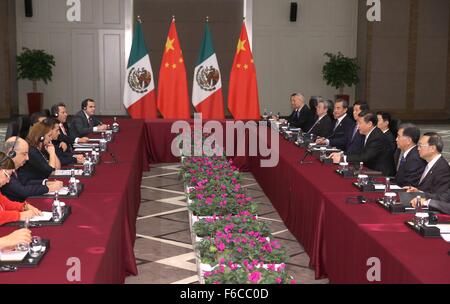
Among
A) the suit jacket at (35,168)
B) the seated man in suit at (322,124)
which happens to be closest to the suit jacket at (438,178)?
the suit jacket at (35,168)

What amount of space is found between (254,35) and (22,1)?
5310 mm

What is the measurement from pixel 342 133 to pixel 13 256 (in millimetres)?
5205

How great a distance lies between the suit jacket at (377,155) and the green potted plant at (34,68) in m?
9.34

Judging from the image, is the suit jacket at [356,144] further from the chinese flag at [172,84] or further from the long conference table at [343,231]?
the chinese flag at [172,84]

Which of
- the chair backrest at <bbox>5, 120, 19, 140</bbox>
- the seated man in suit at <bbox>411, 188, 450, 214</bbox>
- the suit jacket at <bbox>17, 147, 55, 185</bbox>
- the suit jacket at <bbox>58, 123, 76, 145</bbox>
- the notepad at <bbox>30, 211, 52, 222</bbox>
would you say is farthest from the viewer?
the suit jacket at <bbox>58, 123, 76, 145</bbox>

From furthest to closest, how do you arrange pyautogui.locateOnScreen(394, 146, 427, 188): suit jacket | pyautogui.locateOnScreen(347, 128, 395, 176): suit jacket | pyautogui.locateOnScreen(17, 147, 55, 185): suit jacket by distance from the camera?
pyautogui.locateOnScreen(347, 128, 395, 176): suit jacket < pyautogui.locateOnScreen(17, 147, 55, 185): suit jacket < pyautogui.locateOnScreen(394, 146, 427, 188): suit jacket

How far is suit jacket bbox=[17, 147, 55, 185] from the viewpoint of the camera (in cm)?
520

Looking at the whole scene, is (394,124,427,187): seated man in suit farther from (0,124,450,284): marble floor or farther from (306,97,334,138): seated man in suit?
(306,97,334,138): seated man in suit

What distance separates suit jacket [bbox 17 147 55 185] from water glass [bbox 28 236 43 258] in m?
2.10

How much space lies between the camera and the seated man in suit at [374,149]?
6.01 metres

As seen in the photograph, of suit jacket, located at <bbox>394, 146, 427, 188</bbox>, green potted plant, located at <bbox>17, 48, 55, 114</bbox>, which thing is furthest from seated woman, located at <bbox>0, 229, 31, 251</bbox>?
green potted plant, located at <bbox>17, 48, 55, 114</bbox>

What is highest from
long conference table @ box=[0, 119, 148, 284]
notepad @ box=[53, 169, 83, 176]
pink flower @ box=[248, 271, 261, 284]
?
notepad @ box=[53, 169, 83, 176]

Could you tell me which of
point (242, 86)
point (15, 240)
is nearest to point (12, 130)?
point (15, 240)

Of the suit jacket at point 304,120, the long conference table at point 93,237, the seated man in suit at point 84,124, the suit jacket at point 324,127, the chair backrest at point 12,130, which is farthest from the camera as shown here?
the suit jacket at point 304,120
